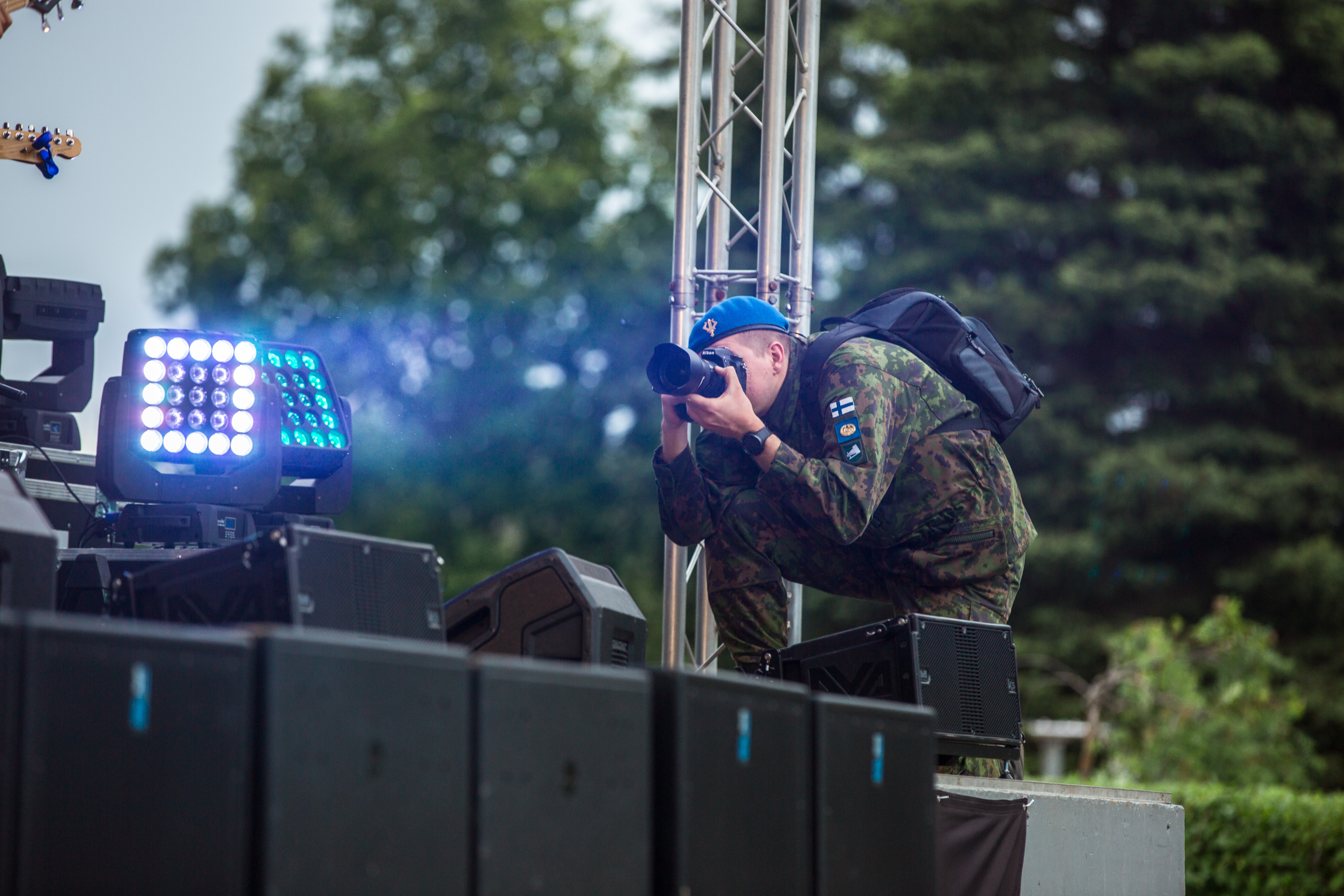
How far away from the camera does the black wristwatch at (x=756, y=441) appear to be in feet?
12.1

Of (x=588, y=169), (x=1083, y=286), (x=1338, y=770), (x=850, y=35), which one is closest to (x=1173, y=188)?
(x=1083, y=286)

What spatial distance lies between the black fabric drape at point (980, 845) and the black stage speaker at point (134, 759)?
1842 mm

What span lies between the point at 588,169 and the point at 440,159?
5.66 feet

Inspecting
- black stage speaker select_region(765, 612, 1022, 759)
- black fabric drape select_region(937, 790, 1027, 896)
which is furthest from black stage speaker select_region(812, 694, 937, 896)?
black stage speaker select_region(765, 612, 1022, 759)

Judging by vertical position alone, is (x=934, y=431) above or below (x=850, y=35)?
below

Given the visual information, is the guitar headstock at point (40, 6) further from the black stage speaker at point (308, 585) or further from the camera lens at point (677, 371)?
the black stage speaker at point (308, 585)

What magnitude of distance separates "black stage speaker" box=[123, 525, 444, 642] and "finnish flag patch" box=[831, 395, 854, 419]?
4.39 feet

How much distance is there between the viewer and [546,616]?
338cm

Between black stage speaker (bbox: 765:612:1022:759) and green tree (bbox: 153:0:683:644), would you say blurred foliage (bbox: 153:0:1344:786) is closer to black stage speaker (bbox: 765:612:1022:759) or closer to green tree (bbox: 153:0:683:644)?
green tree (bbox: 153:0:683:644)

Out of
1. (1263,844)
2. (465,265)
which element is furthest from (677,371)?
(465,265)

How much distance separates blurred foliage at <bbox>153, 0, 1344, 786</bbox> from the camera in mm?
12945

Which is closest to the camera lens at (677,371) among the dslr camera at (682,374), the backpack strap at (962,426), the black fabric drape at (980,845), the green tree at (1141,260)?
the dslr camera at (682,374)

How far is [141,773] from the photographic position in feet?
5.65

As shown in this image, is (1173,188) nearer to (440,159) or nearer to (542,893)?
(440,159)
